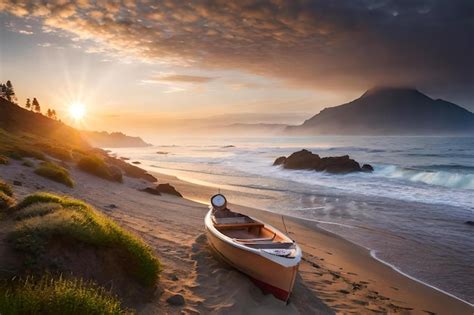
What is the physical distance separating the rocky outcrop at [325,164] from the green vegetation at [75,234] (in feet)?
131

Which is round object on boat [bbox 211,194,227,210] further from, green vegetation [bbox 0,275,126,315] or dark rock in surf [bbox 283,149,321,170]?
dark rock in surf [bbox 283,149,321,170]

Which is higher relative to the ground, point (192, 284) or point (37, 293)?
point (37, 293)

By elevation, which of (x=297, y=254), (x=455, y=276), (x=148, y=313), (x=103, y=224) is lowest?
(x=455, y=276)

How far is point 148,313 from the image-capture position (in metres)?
7.15

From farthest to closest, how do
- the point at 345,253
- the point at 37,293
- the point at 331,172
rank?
the point at 331,172 < the point at 345,253 < the point at 37,293

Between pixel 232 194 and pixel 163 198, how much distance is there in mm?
7681

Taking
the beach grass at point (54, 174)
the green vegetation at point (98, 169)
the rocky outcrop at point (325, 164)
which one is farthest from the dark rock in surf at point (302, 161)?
the beach grass at point (54, 174)

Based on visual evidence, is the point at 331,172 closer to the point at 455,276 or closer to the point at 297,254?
the point at 455,276

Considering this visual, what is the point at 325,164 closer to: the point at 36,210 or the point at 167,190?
the point at 167,190

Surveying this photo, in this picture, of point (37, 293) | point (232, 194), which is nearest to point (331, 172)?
point (232, 194)

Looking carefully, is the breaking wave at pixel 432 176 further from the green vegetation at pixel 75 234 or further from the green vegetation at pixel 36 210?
the green vegetation at pixel 36 210

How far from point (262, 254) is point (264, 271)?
1.52ft

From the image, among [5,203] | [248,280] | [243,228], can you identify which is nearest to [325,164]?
[243,228]

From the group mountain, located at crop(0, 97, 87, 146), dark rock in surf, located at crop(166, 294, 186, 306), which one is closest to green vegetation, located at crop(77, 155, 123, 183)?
dark rock in surf, located at crop(166, 294, 186, 306)
